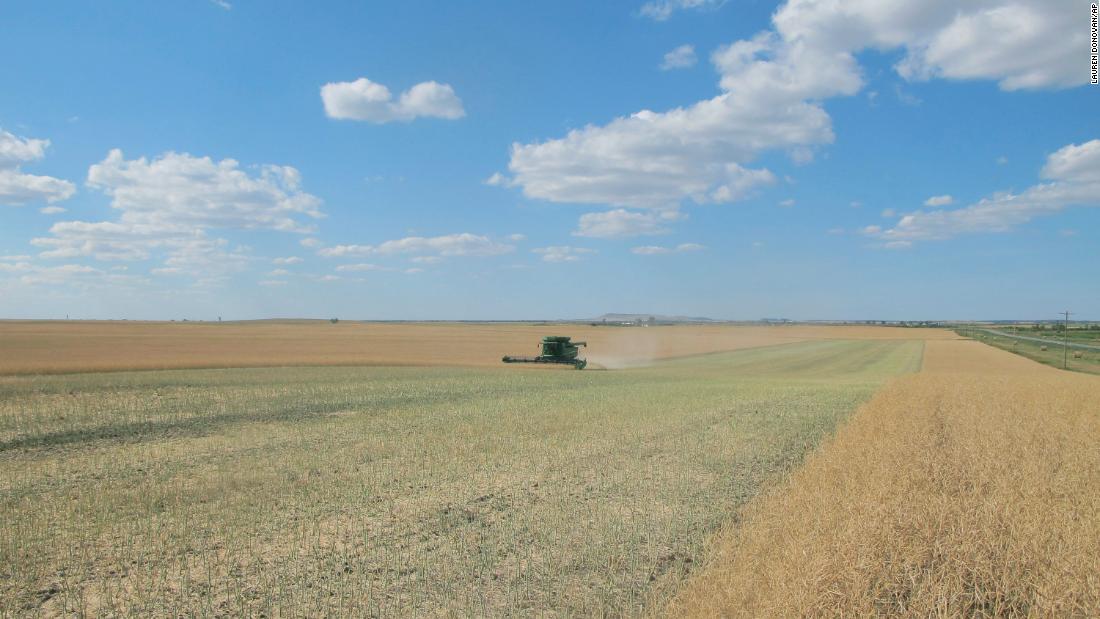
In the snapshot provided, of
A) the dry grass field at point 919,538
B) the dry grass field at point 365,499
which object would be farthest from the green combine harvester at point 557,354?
the dry grass field at point 919,538

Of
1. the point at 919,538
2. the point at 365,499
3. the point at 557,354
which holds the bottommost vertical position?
the point at 365,499

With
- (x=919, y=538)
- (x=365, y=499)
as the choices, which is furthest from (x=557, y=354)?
(x=919, y=538)

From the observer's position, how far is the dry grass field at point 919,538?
5.26 metres

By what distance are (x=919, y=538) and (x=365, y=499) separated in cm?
720

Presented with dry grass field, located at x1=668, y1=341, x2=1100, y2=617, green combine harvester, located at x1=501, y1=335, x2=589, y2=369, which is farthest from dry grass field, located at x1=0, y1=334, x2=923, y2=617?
green combine harvester, located at x1=501, y1=335, x2=589, y2=369

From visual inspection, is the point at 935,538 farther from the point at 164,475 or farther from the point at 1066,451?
the point at 164,475

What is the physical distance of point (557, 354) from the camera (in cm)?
4278

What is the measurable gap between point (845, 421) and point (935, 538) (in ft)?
41.3

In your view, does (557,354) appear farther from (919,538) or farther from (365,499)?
(919,538)

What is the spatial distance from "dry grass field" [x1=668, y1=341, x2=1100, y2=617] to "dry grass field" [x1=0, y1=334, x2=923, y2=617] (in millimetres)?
798

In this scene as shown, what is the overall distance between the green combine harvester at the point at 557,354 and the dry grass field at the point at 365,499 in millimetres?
20737

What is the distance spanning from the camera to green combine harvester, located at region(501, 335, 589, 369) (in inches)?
1670

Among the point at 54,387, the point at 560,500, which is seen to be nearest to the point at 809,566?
the point at 560,500

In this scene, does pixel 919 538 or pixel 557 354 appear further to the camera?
pixel 557 354
